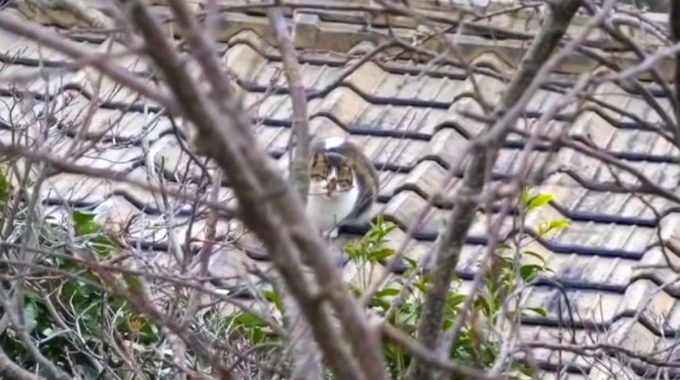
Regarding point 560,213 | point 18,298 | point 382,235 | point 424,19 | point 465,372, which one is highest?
point 560,213

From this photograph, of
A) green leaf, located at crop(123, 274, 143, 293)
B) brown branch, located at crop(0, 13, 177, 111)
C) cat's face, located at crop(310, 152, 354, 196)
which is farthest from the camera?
cat's face, located at crop(310, 152, 354, 196)

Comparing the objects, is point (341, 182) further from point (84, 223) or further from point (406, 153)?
point (84, 223)

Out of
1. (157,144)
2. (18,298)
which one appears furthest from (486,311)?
(157,144)

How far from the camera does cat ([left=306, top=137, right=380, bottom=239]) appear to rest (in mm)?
4516

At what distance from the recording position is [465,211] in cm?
175

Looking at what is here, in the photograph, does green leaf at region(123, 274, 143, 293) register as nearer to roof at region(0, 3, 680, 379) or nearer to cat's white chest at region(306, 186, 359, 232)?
roof at region(0, 3, 680, 379)

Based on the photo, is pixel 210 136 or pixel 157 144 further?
pixel 157 144

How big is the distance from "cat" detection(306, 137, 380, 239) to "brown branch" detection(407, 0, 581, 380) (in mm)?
2601

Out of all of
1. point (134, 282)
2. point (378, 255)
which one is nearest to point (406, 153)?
point (378, 255)

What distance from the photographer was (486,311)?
9.71ft

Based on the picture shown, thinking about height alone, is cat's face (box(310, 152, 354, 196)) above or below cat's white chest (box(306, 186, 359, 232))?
above

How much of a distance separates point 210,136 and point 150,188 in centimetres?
11

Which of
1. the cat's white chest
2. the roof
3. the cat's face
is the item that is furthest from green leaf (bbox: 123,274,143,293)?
the cat's face

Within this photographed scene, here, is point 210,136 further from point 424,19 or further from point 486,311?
point 486,311
